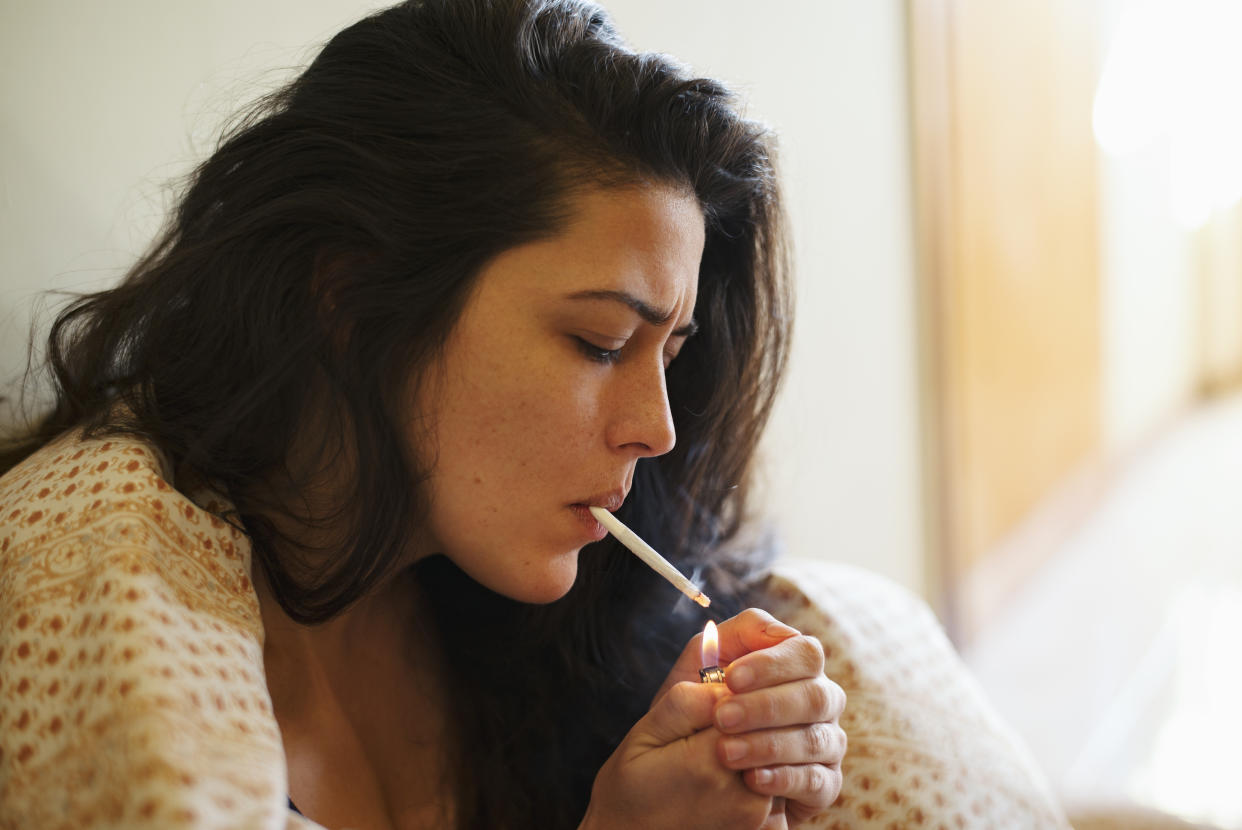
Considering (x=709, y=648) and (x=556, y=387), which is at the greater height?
(x=556, y=387)

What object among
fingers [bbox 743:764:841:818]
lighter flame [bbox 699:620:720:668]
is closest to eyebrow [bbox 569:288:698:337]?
lighter flame [bbox 699:620:720:668]

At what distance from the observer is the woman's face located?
2.75 feet

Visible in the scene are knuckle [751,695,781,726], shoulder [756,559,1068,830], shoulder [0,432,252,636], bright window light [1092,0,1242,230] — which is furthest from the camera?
bright window light [1092,0,1242,230]

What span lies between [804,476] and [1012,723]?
3.25 ft

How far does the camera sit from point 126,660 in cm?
64

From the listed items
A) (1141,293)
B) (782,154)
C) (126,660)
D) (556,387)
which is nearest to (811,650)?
(556,387)

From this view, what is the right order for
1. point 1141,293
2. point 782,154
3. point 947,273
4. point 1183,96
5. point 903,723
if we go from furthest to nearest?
point 1183,96, point 1141,293, point 947,273, point 782,154, point 903,723

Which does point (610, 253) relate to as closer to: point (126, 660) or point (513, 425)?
point (513, 425)

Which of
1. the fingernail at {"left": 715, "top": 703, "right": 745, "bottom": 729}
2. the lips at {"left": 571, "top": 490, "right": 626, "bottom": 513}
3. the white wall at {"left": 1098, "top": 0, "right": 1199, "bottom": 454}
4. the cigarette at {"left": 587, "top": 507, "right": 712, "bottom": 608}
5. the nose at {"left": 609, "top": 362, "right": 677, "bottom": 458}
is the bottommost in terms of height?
the fingernail at {"left": 715, "top": 703, "right": 745, "bottom": 729}

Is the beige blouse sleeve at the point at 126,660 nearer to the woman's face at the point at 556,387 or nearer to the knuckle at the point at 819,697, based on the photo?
the woman's face at the point at 556,387

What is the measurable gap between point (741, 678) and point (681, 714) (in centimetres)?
7

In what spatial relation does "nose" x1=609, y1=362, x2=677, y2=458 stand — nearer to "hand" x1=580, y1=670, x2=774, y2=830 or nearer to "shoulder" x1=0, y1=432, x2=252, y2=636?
"hand" x1=580, y1=670, x2=774, y2=830

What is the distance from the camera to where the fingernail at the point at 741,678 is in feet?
2.71

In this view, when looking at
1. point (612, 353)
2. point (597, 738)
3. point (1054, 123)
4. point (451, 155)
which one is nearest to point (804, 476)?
point (597, 738)
